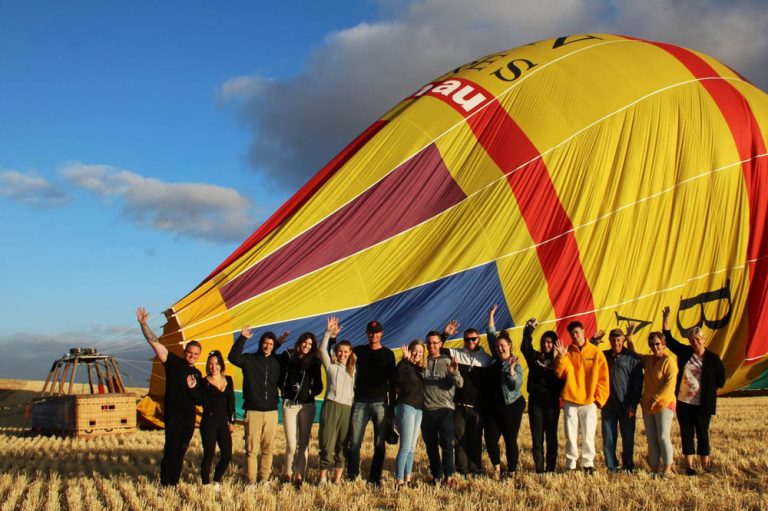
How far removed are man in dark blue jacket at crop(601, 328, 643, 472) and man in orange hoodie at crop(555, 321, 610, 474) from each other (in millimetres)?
175

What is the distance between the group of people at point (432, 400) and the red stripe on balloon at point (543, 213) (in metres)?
2.05

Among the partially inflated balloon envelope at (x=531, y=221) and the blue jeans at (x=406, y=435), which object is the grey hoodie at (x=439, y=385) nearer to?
the blue jeans at (x=406, y=435)

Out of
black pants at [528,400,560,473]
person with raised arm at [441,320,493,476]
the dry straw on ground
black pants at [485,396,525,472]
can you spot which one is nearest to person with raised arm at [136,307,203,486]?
the dry straw on ground

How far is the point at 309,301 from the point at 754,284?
233 inches

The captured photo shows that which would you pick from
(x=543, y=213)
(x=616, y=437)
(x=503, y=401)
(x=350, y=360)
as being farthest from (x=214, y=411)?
(x=543, y=213)

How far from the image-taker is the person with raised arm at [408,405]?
22.5 ft

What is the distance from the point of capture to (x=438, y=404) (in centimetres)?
704

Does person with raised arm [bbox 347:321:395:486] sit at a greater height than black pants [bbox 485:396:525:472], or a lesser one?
greater

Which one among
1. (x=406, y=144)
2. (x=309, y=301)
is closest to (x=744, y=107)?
(x=406, y=144)

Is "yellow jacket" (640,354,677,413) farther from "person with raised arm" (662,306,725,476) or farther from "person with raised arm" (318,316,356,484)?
"person with raised arm" (318,316,356,484)

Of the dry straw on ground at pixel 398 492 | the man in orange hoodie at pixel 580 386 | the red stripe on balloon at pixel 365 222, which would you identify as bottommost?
the dry straw on ground at pixel 398 492

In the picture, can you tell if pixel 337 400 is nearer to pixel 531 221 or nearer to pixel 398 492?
pixel 398 492

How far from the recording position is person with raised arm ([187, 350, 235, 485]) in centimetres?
691

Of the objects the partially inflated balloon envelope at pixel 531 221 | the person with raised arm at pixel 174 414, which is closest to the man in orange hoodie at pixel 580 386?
the partially inflated balloon envelope at pixel 531 221
